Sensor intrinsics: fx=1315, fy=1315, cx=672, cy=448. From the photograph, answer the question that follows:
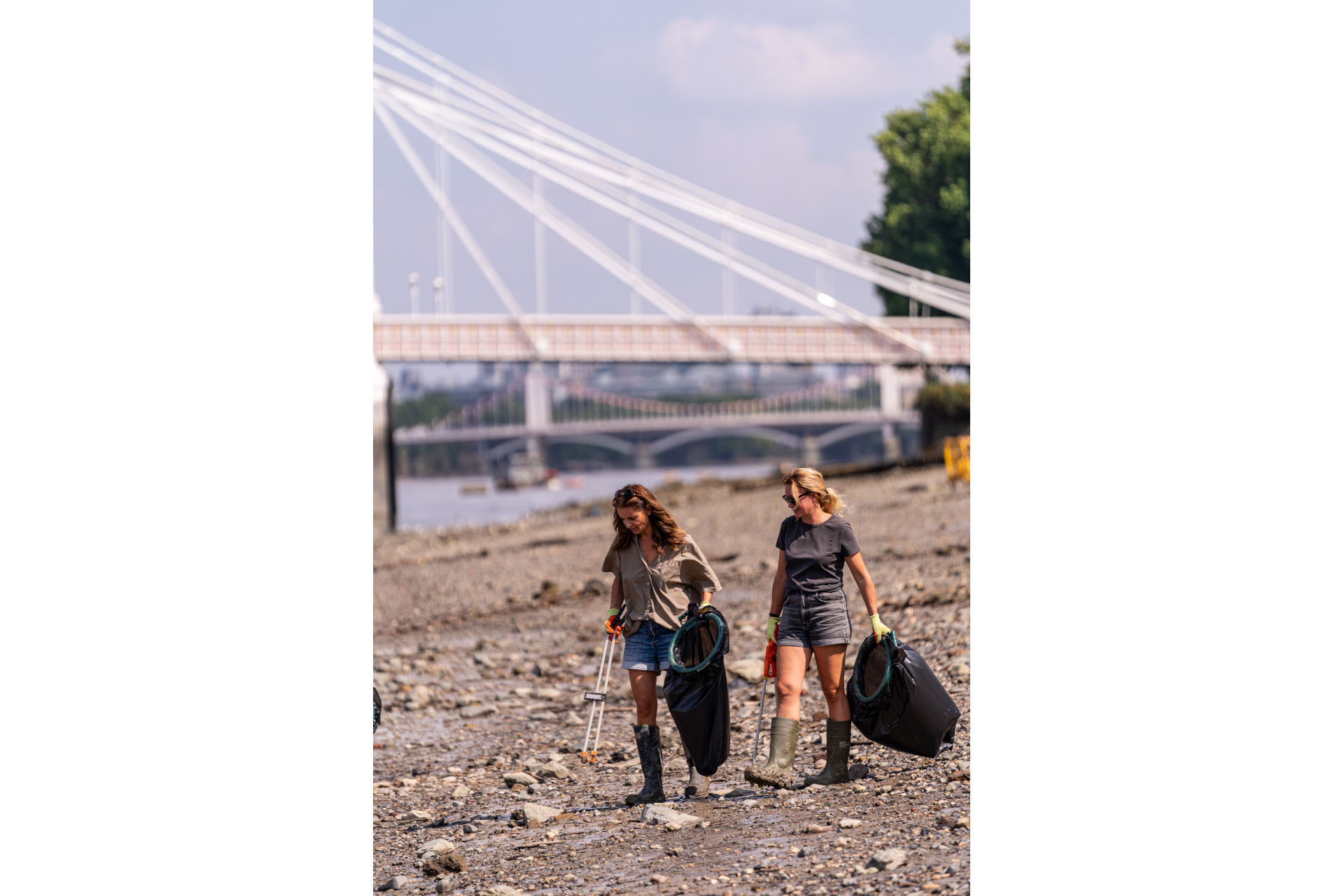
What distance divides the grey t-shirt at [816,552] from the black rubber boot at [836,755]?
2.19 ft

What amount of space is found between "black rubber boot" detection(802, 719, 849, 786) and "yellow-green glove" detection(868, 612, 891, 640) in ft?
1.56

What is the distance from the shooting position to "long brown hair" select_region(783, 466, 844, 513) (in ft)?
18.1

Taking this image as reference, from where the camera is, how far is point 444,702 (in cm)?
957

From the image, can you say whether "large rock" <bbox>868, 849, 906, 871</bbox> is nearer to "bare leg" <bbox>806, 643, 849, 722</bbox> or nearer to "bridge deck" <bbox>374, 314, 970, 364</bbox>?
"bare leg" <bbox>806, 643, 849, 722</bbox>

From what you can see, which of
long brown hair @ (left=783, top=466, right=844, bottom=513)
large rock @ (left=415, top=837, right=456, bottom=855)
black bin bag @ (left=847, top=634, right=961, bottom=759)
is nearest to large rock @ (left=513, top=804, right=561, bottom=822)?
large rock @ (left=415, top=837, right=456, bottom=855)

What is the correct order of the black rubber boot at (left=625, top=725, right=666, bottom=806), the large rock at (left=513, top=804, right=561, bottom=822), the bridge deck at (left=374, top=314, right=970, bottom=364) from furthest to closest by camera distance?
the bridge deck at (left=374, top=314, right=970, bottom=364) → the large rock at (left=513, top=804, right=561, bottom=822) → the black rubber boot at (left=625, top=725, right=666, bottom=806)

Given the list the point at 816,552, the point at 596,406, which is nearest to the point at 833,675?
the point at 816,552

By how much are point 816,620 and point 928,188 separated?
107 ft

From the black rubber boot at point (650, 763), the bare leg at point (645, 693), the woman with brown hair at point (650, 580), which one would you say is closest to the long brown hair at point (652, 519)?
the woman with brown hair at point (650, 580)

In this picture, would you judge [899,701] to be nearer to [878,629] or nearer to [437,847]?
[878,629]

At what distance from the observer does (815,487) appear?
555cm

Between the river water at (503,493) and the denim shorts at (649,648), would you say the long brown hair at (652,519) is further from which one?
the river water at (503,493)
